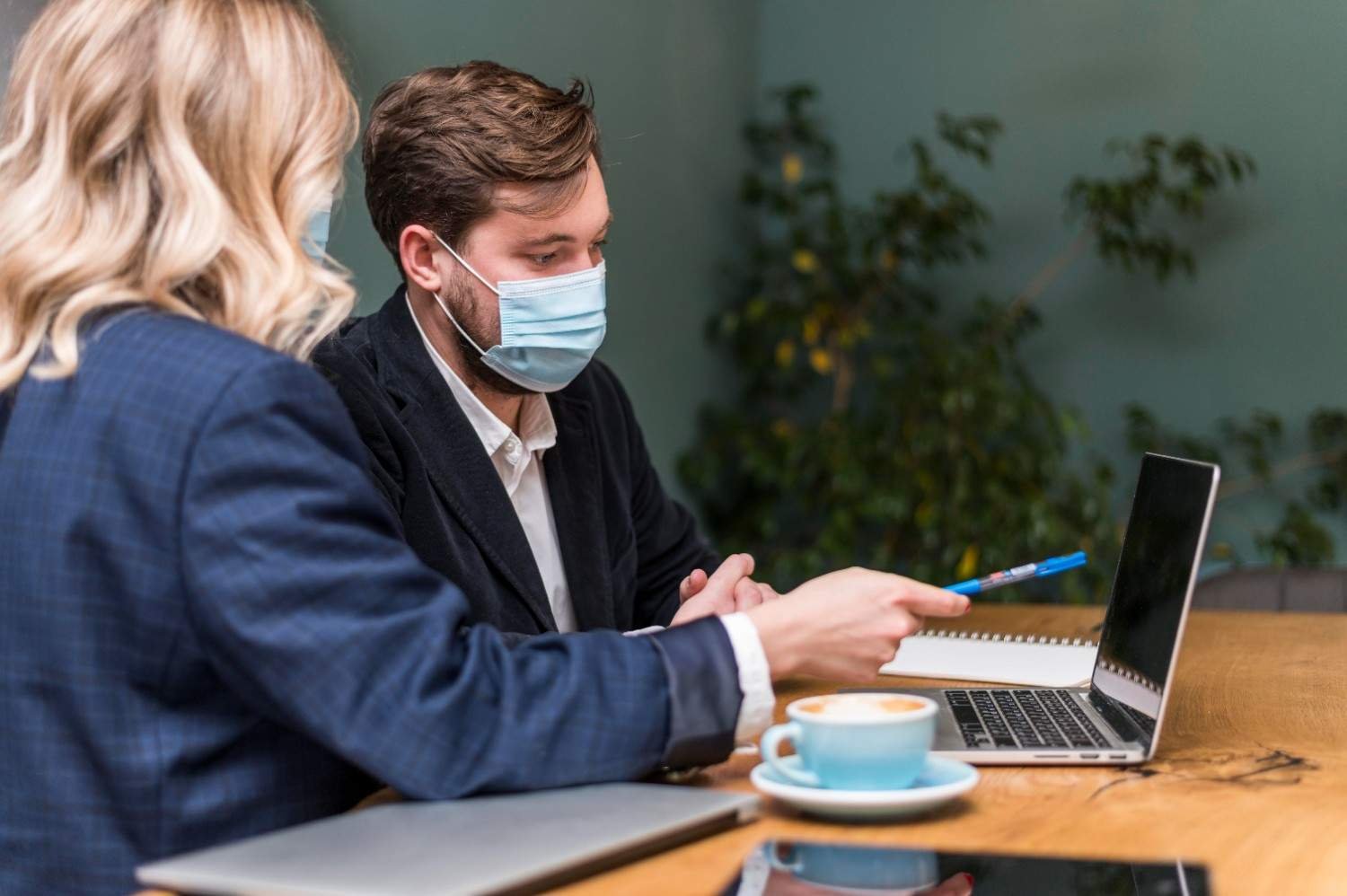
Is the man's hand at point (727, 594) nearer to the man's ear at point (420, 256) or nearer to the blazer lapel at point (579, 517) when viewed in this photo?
the blazer lapel at point (579, 517)

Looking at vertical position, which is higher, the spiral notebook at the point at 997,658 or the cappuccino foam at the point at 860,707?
the cappuccino foam at the point at 860,707

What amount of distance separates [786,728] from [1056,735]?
269 millimetres

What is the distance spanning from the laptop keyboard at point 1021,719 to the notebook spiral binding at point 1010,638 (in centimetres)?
36

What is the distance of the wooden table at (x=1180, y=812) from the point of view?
2.78ft

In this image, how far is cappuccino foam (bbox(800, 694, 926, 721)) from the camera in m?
0.93

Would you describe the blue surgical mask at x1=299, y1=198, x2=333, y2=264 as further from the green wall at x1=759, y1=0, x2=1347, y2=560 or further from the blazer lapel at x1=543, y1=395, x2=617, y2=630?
the green wall at x1=759, y1=0, x2=1347, y2=560

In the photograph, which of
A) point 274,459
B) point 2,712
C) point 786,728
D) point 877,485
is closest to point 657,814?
point 786,728

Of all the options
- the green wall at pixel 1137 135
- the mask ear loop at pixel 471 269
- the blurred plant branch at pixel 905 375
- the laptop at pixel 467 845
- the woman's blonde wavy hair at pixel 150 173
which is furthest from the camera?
the green wall at pixel 1137 135

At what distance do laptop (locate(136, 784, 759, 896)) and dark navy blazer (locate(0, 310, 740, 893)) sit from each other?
32 millimetres

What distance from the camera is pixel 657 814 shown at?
888 millimetres

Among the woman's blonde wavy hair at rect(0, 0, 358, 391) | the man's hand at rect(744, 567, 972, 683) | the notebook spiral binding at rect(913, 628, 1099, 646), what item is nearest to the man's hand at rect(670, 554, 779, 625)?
the notebook spiral binding at rect(913, 628, 1099, 646)

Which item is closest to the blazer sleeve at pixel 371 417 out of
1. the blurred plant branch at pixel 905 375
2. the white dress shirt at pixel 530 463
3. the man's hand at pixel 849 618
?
the white dress shirt at pixel 530 463

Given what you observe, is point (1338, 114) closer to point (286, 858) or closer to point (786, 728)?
point (786, 728)

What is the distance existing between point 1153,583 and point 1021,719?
161 mm
